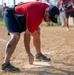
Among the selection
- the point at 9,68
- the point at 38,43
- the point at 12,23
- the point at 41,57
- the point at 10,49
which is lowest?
the point at 41,57

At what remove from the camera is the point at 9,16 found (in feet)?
20.3

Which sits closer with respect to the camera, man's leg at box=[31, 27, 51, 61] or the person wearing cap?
the person wearing cap

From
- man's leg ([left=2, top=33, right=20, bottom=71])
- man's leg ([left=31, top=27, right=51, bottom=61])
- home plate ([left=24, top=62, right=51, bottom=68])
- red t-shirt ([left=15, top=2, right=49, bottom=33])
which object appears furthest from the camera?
man's leg ([left=31, top=27, right=51, bottom=61])

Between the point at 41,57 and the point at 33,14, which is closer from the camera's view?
the point at 33,14

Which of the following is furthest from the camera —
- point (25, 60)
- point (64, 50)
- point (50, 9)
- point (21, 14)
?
point (64, 50)

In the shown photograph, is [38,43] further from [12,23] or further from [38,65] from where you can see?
[12,23]

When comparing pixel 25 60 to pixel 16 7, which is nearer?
pixel 16 7

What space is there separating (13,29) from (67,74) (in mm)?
1495

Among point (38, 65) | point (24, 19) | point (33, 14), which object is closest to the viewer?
point (33, 14)

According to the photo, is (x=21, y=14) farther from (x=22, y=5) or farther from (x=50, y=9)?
(x=50, y=9)

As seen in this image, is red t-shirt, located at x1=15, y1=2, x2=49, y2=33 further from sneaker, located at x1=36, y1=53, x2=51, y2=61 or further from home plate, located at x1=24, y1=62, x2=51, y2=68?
sneaker, located at x1=36, y1=53, x2=51, y2=61

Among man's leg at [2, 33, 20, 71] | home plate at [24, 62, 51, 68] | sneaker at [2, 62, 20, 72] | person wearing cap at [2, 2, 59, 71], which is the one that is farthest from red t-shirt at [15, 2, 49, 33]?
home plate at [24, 62, 51, 68]

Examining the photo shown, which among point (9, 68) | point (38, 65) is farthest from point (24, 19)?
point (38, 65)

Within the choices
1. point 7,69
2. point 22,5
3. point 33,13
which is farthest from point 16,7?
point 7,69
